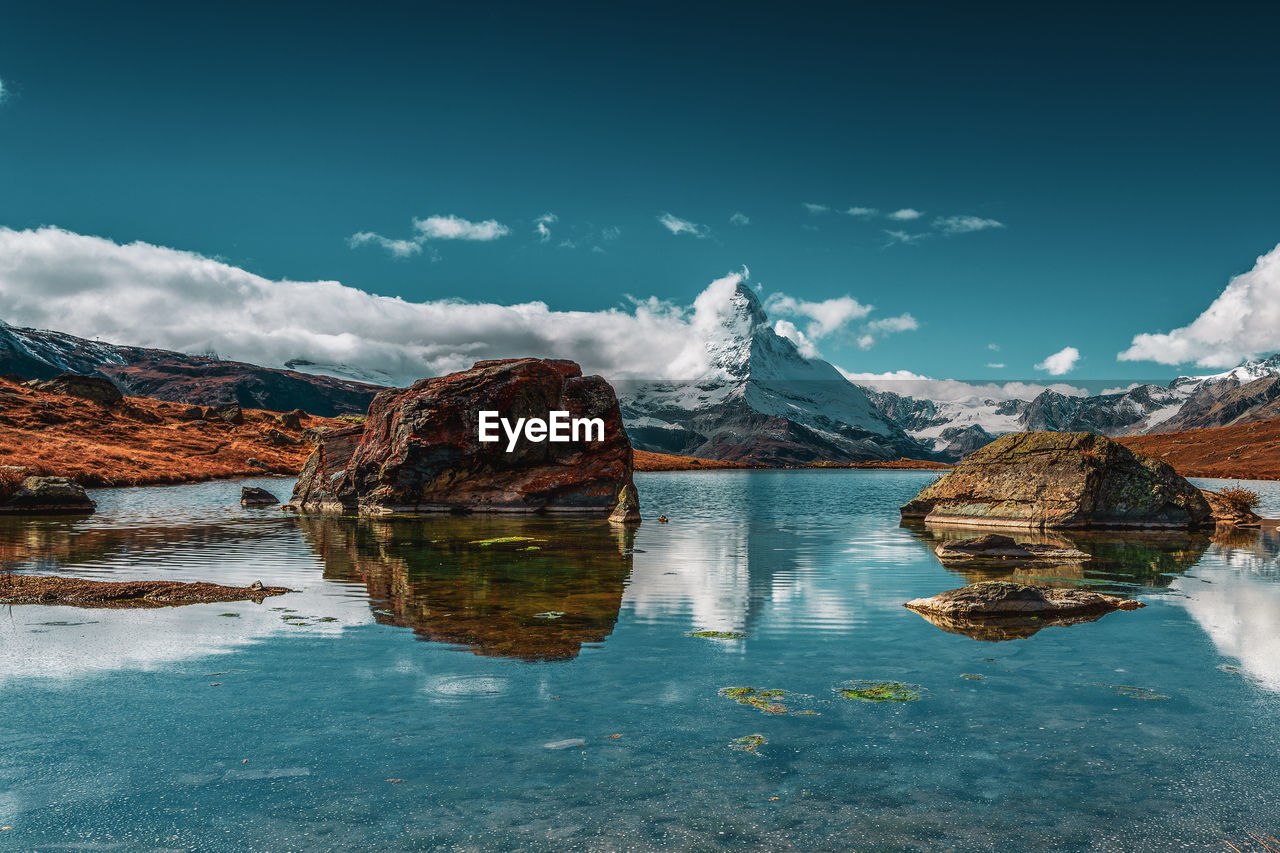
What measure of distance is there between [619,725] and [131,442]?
4922 inches

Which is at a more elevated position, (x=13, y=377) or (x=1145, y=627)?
(x=13, y=377)

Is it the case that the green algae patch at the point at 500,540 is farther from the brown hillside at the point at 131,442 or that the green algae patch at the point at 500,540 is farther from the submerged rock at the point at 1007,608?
the brown hillside at the point at 131,442

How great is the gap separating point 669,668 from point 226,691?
7193 millimetres

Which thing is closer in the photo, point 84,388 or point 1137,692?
point 1137,692

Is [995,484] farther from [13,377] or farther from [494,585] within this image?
[13,377]

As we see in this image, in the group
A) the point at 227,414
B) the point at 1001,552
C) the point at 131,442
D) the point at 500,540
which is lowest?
the point at 500,540

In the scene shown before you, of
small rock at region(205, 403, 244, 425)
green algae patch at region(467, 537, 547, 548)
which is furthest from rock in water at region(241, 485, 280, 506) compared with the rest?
small rock at region(205, 403, 244, 425)

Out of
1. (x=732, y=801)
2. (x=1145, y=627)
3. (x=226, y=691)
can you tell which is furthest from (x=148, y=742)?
(x=1145, y=627)

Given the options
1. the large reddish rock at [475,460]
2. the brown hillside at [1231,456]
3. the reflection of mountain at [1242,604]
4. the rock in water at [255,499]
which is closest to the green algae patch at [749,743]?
the reflection of mountain at [1242,604]

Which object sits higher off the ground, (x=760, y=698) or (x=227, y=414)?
(x=227, y=414)

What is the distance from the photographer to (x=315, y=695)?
12.4 metres

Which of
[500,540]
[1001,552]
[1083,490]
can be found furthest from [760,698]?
[1083,490]

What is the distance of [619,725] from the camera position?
36.0ft

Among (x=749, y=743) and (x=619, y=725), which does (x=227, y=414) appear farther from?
(x=749, y=743)
